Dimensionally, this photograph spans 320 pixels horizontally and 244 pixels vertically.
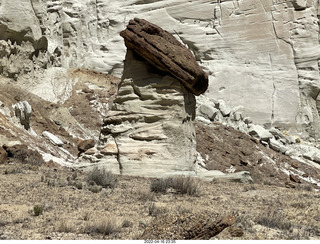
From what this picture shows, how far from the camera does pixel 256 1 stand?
99.7 feet

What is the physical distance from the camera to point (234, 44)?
99.1 ft

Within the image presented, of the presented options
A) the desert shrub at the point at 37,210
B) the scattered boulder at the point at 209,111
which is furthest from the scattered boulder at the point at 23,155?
the scattered boulder at the point at 209,111

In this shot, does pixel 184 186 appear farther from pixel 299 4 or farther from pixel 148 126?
pixel 299 4

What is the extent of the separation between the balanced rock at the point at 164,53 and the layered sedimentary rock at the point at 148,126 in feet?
0.98

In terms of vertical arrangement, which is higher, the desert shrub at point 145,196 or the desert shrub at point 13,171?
the desert shrub at point 145,196

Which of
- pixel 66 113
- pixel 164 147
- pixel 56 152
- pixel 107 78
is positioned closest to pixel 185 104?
pixel 164 147

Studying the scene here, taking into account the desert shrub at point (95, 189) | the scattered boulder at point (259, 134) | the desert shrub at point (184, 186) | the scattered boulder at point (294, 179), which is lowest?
the scattered boulder at point (259, 134)

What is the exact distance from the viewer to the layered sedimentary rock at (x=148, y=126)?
41.9 feet

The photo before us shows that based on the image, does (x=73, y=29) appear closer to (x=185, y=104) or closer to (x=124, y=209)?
(x=185, y=104)

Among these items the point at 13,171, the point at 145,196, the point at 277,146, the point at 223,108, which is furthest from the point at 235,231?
the point at 223,108

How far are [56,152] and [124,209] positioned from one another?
10166 millimetres

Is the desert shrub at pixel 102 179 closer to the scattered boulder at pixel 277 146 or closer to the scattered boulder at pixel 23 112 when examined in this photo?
the scattered boulder at pixel 23 112

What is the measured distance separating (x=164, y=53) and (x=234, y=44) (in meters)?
17.7

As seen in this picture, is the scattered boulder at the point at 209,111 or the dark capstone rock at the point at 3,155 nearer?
the dark capstone rock at the point at 3,155
